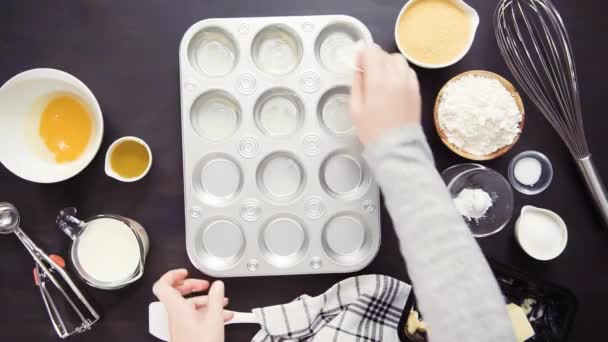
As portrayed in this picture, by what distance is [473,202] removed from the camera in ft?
2.72

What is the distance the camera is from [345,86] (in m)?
0.84

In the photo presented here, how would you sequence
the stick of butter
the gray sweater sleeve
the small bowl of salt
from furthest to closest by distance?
the small bowl of salt → the stick of butter → the gray sweater sleeve

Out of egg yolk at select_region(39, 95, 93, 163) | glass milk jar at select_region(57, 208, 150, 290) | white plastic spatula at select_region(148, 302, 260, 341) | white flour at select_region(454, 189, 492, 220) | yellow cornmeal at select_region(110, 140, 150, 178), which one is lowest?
white plastic spatula at select_region(148, 302, 260, 341)

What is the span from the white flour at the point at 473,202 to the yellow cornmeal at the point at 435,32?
23 centimetres

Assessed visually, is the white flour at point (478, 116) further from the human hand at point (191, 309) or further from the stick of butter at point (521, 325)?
the human hand at point (191, 309)

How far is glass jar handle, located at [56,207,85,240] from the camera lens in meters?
0.88

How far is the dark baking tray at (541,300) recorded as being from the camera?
0.75 metres

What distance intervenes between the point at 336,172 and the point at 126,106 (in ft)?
1.34

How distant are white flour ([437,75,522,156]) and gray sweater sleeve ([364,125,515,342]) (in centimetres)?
15

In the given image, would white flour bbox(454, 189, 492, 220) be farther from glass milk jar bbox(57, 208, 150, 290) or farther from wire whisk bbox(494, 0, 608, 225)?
glass milk jar bbox(57, 208, 150, 290)

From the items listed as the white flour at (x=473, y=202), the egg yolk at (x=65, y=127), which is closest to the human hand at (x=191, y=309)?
the egg yolk at (x=65, y=127)

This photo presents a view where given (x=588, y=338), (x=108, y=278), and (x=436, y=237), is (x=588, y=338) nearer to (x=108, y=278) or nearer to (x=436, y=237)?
(x=436, y=237)

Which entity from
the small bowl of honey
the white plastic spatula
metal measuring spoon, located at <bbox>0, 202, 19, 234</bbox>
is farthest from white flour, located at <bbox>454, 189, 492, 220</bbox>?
metal measuring spoon, located at <bbox>0, 202, 19, 234</bbox>

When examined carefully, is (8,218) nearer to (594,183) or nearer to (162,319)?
(162,319)
